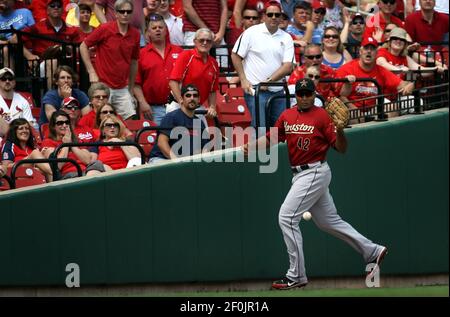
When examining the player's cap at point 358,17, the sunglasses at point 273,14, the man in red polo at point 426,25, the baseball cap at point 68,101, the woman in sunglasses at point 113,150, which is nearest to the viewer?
the woman in sunglasses at point 113,150

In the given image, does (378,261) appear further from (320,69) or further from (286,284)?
(320,69)

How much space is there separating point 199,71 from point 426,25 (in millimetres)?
3727

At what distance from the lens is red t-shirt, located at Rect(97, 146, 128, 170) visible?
13.5 meters

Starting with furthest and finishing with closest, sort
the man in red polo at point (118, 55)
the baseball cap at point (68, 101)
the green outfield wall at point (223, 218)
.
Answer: the man in red polo at point (118, 55)
the baseball cap at point (68, 101)
the green outfield wall at point (223, 218)

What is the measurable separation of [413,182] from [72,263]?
143 inches

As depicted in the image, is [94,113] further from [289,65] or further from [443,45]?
[443,45]

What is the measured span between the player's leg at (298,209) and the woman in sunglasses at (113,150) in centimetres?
209

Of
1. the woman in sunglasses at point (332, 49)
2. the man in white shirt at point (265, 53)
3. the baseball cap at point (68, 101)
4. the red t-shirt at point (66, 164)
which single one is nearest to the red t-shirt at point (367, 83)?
the man in white shirt at point (265, 53)

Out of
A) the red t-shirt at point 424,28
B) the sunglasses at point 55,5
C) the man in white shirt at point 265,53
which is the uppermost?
the sunglasses at point 55,5

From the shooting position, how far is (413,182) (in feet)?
45.6

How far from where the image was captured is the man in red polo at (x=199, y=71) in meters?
14.1

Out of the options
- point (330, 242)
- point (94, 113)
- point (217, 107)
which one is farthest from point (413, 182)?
point (94, 113)

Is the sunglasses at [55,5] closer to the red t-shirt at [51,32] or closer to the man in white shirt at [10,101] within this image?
the red t-shirt at [51,32]

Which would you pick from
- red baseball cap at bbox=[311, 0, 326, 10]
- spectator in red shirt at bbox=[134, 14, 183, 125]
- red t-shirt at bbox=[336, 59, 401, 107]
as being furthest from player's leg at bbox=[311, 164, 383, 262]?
red baseball cap at bbox=[311, 0, 326, 10]
